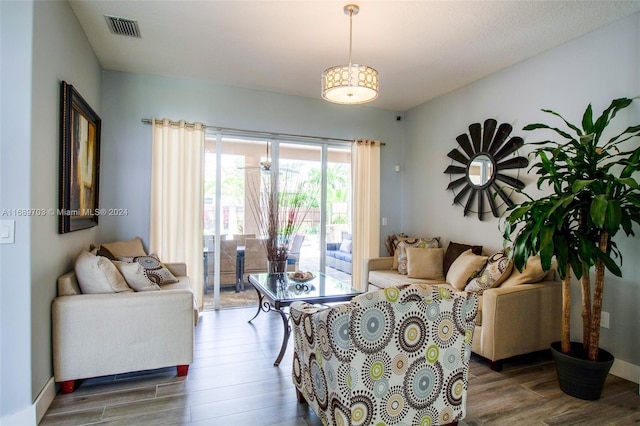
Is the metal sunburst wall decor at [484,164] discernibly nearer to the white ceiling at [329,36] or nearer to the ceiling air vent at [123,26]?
the white ceiling at [329,36]

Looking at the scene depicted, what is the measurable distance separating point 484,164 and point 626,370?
227cm

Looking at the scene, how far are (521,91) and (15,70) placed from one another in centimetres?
417

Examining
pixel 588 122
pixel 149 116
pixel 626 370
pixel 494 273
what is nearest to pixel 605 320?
pixel 626 370

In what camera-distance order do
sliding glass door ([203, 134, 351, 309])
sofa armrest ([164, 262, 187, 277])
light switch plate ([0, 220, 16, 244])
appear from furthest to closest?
1. sliding glass door ([203, 134, 351, 309])
2. sofa armrest ([164, 262, 187, 277])
3. light switch plate ([0, 220, 16, 244])

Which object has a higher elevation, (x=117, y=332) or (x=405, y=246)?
(x=405, y=246)

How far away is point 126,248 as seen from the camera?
3793 mm

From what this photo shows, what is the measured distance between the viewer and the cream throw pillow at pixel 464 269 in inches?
139

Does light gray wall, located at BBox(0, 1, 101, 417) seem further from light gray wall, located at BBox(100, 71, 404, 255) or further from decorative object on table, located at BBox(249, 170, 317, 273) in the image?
decorative object on table, located at BBox(249, 170, 317, 273)

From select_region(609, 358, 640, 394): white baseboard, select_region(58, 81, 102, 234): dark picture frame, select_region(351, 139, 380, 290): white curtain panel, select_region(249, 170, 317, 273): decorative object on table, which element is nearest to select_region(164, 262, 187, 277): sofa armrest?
select_region(58, 81, 102, 234): dark picture frame

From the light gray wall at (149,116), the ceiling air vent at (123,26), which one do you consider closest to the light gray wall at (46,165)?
the ceiling air vent at (123,26)

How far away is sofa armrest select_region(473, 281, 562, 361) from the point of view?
2848 millimetres

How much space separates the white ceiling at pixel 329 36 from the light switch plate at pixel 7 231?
1.81 meters

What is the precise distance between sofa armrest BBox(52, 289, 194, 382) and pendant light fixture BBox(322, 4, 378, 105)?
1909mm

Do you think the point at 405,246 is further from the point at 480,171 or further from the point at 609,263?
the point at 609,263
